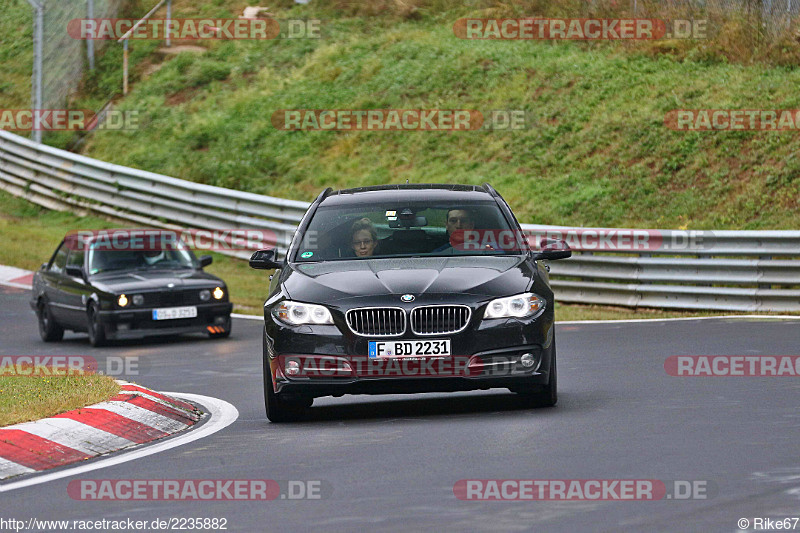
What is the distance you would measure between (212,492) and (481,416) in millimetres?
3049

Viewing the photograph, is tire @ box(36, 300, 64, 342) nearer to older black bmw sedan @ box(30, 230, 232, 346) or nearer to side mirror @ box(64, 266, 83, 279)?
older black bmw sedan @ box(30, 230, 232, 346)

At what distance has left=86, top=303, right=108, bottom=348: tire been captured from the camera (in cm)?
1930

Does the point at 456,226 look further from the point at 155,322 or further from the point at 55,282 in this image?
the point at 55,282

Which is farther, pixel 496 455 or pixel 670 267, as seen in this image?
pixel 670 267

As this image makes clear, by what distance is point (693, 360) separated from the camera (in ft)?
45.7

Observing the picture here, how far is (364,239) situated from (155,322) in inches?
338

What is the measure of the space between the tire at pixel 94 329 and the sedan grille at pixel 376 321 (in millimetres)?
9778

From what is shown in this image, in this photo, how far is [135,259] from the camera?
67.4ft

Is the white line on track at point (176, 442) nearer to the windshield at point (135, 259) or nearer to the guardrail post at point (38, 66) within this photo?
the windshield at point (135, 259)

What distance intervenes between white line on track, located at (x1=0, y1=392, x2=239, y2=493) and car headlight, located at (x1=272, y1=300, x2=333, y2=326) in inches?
35.4

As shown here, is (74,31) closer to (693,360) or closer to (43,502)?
(693,360)

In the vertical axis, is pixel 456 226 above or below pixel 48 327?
above

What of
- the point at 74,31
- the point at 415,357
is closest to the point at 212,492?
the point at 415,357

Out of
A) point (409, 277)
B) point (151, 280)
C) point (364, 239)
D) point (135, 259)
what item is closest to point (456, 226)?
point (364, 239)
